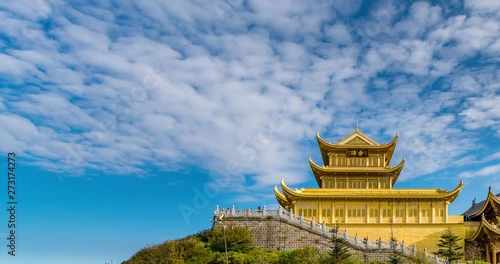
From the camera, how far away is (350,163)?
178 feet

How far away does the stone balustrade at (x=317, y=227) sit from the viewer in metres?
40.4

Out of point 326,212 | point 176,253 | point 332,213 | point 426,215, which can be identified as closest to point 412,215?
point 426,215

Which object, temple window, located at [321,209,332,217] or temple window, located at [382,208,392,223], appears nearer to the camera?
temple window, located at [382,208,392,223]

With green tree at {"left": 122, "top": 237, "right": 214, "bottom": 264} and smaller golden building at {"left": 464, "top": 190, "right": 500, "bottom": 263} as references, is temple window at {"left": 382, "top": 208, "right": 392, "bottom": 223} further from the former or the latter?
green tree at {"left": 122, "top": 237, "right": 214, "bottom": 264}

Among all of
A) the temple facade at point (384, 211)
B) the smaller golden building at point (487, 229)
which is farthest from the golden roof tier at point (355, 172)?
the smaller golden building at point (487, 229)

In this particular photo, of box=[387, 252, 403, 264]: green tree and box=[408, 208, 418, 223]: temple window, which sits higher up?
box=[408, 208, 418, 223]: temple window

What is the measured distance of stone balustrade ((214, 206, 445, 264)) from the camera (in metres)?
40.4

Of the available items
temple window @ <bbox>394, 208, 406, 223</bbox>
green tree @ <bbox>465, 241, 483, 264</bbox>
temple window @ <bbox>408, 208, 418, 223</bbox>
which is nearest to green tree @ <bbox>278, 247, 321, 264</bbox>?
temple window @ <bbox>394, 208, 406, 223</bbox>

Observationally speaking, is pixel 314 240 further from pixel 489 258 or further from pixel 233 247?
pixel 489 258

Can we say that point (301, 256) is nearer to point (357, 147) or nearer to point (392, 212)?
point (392, 212)

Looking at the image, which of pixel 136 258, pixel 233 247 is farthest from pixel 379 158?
pixel 136 258

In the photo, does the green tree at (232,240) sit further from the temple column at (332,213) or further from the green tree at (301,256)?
the temple column at (332,213)

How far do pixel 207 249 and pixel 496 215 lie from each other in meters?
24.7

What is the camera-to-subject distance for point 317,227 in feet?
139
